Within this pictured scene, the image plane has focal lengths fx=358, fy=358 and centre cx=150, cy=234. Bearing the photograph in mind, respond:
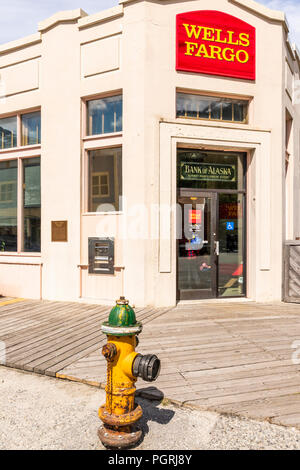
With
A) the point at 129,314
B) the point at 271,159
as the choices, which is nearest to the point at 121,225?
the point at 271,159

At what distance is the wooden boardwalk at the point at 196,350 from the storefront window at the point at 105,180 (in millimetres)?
2331

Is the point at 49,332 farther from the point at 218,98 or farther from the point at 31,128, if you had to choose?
the point at 218,98

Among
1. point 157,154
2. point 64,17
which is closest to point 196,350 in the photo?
point 157,154

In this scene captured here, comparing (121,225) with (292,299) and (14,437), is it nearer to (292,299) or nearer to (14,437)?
(292,299)

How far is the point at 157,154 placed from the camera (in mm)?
7781

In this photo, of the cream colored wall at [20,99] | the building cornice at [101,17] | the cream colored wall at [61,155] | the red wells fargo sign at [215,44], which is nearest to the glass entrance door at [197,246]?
the cream colored wall at [61,155]

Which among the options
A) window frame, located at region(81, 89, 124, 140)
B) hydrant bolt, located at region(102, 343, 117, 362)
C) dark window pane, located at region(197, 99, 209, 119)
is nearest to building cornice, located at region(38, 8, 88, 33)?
window frame, located at region(81, 89, 124, 140)

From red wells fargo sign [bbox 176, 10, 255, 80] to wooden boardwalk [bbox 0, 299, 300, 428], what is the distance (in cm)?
537

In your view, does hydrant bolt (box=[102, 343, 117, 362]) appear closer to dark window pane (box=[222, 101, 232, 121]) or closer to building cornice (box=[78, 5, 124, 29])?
dark window pane (box=[222, 101, 232, 121])

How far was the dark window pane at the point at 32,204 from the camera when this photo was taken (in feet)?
29.5

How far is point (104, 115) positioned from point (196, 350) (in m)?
5.86

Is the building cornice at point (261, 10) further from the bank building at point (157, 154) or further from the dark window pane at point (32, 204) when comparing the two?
the dark window pane at point (32, 204)

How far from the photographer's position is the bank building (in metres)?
7.78

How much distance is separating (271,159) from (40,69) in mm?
6054
